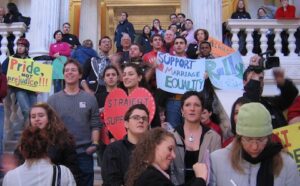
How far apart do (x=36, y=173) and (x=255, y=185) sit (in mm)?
1581

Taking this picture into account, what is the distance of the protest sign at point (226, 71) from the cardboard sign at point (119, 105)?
247 cm

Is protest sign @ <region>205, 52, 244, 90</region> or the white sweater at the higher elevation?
protest sign @ <region>205, 52, 244, 90</region>

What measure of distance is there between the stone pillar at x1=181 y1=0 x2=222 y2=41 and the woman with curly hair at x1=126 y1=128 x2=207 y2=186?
309 inches

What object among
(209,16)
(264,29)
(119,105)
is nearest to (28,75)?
(119,105)

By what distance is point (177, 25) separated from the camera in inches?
445

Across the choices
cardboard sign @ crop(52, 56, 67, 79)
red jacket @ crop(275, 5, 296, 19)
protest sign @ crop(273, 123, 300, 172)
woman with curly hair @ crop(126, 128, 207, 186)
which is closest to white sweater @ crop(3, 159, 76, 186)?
woman with curly hair @ crop(126, 128, 207, 186)

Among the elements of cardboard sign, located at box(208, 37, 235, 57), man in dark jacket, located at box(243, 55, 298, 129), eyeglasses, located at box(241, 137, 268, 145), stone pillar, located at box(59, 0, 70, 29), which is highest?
stone pillar, located at box(59, 0, 70, 29)

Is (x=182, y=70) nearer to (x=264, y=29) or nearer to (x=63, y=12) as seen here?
(x=264, y=29)

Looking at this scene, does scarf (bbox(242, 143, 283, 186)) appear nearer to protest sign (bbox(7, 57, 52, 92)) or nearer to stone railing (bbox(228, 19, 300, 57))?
protest sign (bbox(7, 57, 52, 92))

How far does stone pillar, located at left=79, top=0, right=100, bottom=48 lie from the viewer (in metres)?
14.6

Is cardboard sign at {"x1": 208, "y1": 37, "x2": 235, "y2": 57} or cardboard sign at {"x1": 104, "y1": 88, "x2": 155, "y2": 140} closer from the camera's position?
cardboard sign at {"x1": 104, "y1": 88, "x2": 155, "y2": 140}

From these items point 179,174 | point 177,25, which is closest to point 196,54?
point 177,25

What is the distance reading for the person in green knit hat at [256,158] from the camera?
3.37 metres

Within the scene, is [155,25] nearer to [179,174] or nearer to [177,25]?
[177,25]
